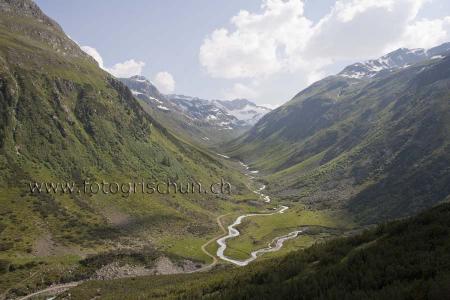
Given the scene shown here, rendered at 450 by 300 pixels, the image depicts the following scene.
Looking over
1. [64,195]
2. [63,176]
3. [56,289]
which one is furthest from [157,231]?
[56,289]

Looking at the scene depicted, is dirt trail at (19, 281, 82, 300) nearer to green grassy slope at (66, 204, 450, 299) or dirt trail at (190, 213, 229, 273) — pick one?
dirt trail at (190, 213, 229, 273)

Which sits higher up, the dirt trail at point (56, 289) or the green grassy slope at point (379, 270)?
the green grassy slope at point (379, 270)

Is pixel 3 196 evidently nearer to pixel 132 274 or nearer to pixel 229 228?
pixel 132 274

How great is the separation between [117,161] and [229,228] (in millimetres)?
58685

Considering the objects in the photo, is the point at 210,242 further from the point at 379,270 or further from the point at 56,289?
the point at 379,270

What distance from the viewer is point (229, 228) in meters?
165

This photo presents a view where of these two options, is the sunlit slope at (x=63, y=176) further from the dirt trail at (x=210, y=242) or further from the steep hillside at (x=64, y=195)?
the dirt trail at (x=210, y=242)

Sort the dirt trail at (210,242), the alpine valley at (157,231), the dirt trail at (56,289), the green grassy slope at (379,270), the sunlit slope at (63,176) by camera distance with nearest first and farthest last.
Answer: the green grassy slope at (379,270) < the alpine valley at (157,231) < the dirt trail at (56,289) < the dirt trail at (210,242) < the sunlit slope at (63,176)

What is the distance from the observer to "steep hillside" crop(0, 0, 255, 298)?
106062 mm

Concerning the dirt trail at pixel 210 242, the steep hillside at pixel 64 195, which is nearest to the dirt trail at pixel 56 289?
the steep hillside at pixel 64 195

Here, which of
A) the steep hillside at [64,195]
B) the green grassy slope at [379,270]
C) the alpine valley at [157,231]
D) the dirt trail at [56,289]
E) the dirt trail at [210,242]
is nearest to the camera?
the green grassy slope at [379,270]

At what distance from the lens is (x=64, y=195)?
5512 inches

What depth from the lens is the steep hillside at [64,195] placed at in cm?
10606

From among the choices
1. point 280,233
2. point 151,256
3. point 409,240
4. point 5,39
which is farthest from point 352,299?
point 5,39
